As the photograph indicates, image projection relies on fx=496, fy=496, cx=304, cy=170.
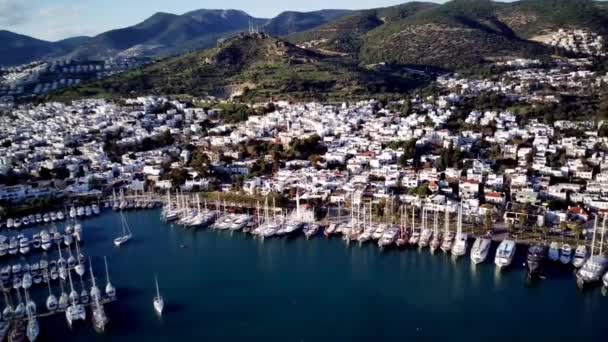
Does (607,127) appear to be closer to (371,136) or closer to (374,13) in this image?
(371,136)

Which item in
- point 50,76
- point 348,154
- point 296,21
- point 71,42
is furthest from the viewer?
point 71,42

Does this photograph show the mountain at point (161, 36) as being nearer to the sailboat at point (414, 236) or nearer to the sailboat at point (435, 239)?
the sailboat at point (414, 236)

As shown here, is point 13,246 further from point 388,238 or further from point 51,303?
point 388,238

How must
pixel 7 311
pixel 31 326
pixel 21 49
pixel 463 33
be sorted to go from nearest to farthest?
pixel 31 326, pixel 7 311, pixel 463 33, pixel 21 49

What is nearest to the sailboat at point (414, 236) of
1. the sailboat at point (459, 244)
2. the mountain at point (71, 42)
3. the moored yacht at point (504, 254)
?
the sailboat at point (459, 244)

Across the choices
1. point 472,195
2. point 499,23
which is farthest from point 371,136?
point 499,23

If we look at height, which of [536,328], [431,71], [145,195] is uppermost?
[431,71]

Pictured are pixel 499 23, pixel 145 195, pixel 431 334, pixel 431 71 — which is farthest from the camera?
pixel 499 23

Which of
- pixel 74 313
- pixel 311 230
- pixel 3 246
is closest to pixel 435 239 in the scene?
pixel 311 230

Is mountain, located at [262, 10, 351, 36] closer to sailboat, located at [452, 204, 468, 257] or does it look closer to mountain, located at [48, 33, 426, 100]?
mountain, located at [48, 33, 426, 100]
